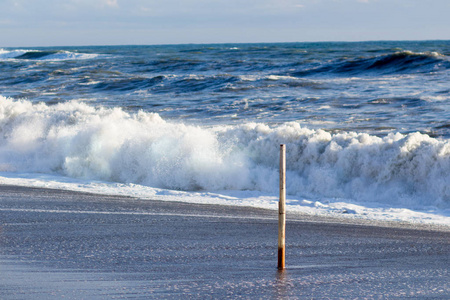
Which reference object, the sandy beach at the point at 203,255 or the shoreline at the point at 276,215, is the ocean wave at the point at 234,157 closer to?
Result: the shoreline at the point at 276,215

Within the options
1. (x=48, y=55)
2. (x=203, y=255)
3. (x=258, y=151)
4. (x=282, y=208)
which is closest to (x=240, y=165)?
(x=258, y=151)

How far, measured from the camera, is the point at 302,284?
5336 millimetres

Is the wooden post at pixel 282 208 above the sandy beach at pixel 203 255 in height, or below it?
above

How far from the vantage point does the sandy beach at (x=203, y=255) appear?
5199mm

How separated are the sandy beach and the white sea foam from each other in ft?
5.37

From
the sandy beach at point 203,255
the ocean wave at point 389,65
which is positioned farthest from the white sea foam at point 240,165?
the ocean wave at point 389,65

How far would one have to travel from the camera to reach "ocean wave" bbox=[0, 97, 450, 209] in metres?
10.5

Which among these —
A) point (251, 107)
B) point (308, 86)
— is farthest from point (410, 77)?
point (251, 107)

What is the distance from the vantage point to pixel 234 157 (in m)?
12.3

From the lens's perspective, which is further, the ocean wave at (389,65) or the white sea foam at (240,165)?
the ocean wave at (389,65)

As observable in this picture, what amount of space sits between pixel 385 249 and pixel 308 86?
66.0 ft

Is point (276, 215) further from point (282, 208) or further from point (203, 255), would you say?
point (282, 208)

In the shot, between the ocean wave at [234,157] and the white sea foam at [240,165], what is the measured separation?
0.02 m

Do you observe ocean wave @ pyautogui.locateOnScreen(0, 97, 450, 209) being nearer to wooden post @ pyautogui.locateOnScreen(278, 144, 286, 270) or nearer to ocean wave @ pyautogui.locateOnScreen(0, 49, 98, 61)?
wooden post @ pyautogui.locateOnScreen(278, 144, 286, 270)
